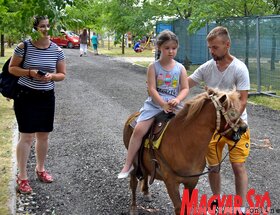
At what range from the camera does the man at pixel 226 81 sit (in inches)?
161

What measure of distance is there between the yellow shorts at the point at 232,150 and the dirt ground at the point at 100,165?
0.87 metres

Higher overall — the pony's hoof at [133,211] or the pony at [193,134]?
the pony at [193,134]

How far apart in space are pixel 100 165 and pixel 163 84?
Result: 259 cm

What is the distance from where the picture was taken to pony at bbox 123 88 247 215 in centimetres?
359

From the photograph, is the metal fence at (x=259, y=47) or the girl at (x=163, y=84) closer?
the girl at (x=163, y=84)

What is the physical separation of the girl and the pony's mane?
318mm

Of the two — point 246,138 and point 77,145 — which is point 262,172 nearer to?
point 246,138

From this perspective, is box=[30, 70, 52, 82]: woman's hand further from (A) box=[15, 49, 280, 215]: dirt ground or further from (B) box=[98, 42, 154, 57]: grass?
(B) box=[98, 42, 154, 57]: grass

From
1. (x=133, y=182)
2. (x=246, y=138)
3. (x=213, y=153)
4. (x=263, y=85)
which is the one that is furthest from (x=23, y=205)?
(x=263, y=85)

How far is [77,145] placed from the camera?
7613mm

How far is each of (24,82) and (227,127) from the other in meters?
2.68

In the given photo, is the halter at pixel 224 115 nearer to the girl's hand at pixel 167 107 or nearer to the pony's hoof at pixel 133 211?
the girl's hand at pixel 167 107

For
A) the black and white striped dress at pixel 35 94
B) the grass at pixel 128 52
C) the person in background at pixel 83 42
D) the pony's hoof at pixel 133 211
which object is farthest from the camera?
the grass at pixel 128 52

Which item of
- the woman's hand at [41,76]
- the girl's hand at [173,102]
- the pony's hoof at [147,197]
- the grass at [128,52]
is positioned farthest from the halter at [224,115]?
the grass at [128,52]
